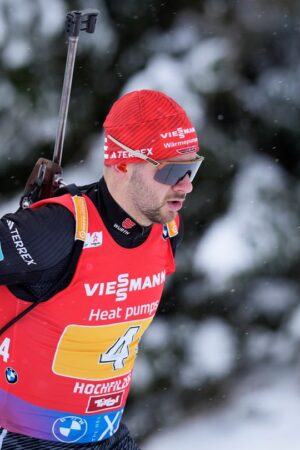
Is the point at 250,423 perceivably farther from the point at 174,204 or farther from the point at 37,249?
the point at 37,249

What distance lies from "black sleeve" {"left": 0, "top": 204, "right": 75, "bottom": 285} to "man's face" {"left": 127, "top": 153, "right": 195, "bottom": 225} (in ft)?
0.88

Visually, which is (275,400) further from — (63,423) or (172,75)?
(63,423)

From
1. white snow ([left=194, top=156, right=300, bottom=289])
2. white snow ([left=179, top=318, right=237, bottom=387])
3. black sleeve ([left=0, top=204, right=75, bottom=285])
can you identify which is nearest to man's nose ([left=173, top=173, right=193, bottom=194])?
black sleeve ([left=0, top=204, right=75, bottom=285])

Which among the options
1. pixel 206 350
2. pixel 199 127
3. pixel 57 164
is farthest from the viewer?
pixel 206 350

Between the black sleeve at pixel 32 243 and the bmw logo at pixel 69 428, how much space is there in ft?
1.75

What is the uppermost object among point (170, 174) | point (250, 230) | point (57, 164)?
point (170, 174)

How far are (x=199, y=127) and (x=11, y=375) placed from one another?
2922 millimetres

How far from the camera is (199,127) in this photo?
5324mm

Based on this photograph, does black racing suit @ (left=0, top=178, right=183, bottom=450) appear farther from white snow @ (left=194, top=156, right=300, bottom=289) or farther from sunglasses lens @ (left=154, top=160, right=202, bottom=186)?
white snow @ (left=194, top=156, right=300, bottom=289)

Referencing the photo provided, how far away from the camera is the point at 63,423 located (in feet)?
9.01

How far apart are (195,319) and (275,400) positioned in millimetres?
1136

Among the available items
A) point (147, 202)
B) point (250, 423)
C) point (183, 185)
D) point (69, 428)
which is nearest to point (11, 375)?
point (69, 428)

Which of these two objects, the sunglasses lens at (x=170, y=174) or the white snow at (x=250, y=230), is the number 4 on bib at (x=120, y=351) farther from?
the white snow at (x=250, y=230)

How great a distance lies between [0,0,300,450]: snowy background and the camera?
5.30 meters
